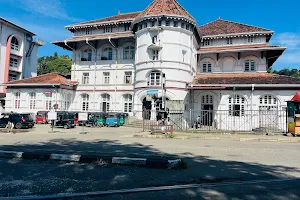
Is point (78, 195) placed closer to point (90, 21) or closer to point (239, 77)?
point (239, 77)

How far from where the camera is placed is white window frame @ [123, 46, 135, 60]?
31.5 metres

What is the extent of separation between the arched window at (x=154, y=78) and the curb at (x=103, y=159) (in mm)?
19338

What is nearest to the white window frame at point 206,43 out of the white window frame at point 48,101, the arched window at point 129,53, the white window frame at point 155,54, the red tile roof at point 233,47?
the red tile roof at point 233,47

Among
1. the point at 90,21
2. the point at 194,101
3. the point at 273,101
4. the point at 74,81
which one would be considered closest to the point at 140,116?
the point at 194,101

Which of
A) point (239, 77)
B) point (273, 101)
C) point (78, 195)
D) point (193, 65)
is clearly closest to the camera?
point (78, 195)

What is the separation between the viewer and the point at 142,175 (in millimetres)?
6105

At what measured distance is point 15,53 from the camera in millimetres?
39625

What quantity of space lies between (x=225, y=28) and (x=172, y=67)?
40.1 ft

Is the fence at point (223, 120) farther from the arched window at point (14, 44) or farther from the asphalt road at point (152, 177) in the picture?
the arched window at point (14, 44)

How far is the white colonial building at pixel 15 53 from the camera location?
3706 centimetres

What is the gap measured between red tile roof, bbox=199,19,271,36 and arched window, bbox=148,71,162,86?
1093 centimetres

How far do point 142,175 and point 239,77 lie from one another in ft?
82.2

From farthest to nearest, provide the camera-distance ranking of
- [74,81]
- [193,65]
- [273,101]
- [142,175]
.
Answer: [74,81] < [193,65] < [273,101] < [142,175]

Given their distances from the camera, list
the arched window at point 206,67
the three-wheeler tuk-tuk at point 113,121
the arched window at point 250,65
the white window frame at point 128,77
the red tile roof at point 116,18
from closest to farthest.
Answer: the three-wheeler tuk-tuk at point 113,121 → the arched window at point 250,65 → the white window frame at point 128,77 → the arched window at point 206,67 → the red tile roof at point 116,18
